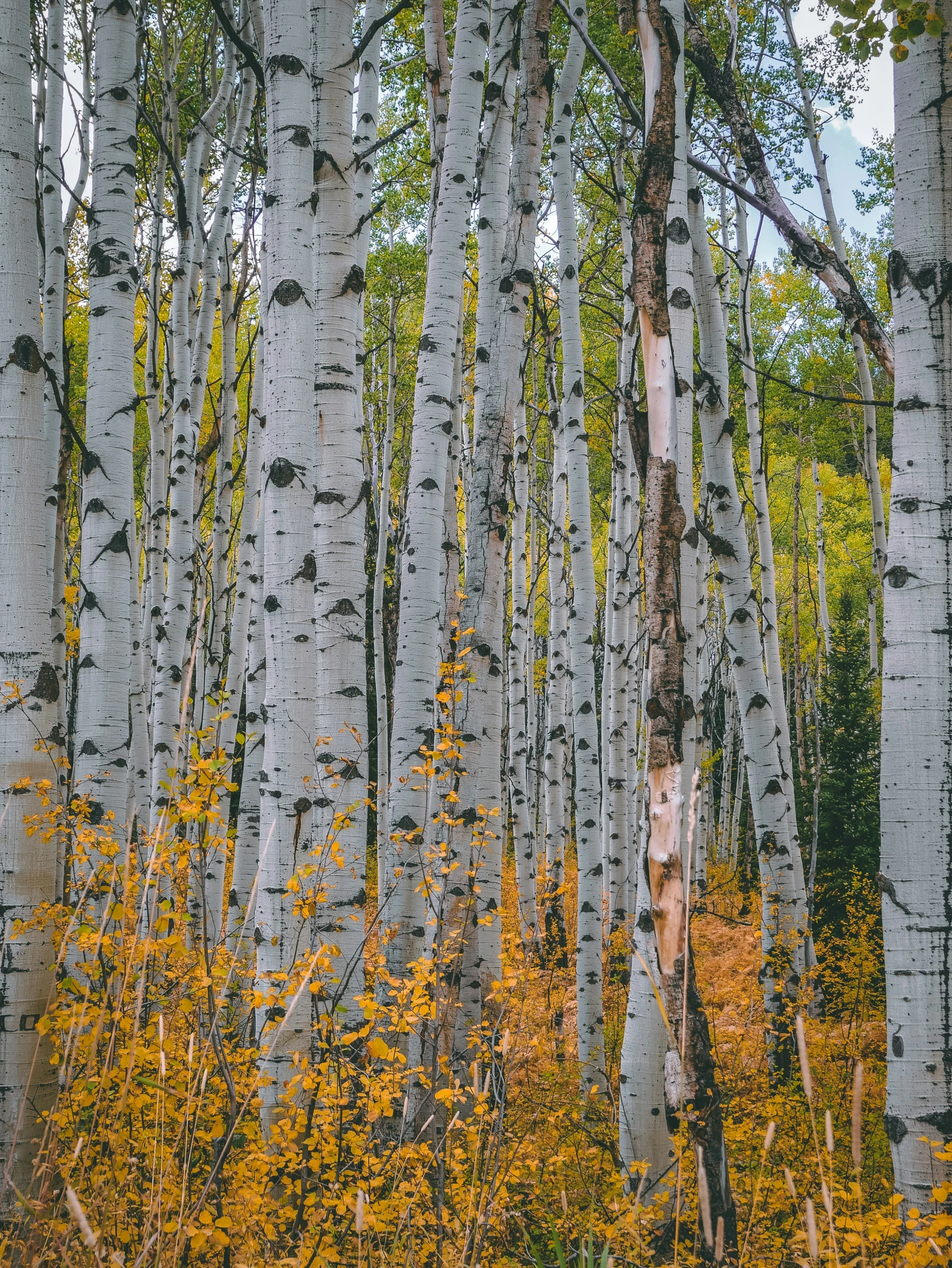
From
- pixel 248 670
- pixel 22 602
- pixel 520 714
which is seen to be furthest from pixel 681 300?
pixel 520 714

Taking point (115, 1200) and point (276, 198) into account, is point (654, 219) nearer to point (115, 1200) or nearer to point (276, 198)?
A: point (276, 198)

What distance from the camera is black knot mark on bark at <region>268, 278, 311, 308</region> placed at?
9.19 feet

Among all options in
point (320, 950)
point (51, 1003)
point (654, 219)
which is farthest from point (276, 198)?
point (51, 1003)

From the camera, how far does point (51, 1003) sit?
104 inches

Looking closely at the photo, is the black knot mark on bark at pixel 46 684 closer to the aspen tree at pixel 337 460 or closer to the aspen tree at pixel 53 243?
the aspen tree at pixel 337 460

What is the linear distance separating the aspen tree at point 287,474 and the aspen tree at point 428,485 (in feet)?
3.09

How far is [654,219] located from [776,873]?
4233mm

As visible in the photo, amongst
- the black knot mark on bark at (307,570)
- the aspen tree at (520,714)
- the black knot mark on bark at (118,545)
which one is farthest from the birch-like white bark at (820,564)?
the black knot mark on bark at (307,570)

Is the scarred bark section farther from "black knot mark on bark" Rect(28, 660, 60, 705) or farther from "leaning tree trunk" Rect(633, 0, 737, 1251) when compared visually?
"black knot mark on bark" Rect(28, 660, 60, 705)

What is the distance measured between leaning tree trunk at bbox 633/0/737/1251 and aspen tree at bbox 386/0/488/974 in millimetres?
1629

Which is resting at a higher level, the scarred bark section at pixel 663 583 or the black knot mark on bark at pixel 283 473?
the black knot mark on bark at pixel 283 473

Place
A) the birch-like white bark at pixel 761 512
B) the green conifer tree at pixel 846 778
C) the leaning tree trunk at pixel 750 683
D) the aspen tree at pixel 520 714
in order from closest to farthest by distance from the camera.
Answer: the leaning tree trunk at pixel 750 683 < the birch-like white bark at pixel 761 512 < the aspen tree at pixel 520 714 < the green conifer tree at pixel 846 778

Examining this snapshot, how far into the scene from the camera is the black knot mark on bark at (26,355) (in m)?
2.88

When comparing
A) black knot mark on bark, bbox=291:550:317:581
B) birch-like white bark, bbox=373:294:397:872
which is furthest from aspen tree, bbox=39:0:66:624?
birch-like white bark, bbox=373:294:397:872
